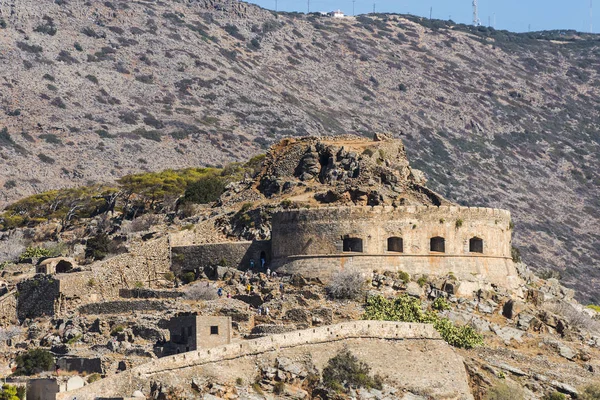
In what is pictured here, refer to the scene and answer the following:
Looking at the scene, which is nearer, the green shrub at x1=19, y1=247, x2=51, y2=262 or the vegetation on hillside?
the green shrub at x1=19, y1=247, x2=51, y2=262

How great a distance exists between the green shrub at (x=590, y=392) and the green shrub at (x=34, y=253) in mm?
27012

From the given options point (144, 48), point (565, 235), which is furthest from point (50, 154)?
point (565, 235)

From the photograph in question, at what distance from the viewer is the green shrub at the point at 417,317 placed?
56719 millimetres

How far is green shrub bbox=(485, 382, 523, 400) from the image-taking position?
54.2m

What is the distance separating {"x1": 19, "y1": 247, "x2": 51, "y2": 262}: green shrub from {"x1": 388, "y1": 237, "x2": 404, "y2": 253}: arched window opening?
17.7 metres

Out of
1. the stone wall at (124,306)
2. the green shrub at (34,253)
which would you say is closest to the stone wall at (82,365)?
the stone wall at (124,306)

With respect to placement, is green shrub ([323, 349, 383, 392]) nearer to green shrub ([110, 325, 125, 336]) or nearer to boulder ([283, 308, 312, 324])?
boulder ([283, 308, 312, 324])

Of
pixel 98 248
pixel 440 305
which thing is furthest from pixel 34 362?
pixel 440 305

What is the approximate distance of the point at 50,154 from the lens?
130 meters

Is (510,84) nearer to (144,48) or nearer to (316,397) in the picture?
(144,48)

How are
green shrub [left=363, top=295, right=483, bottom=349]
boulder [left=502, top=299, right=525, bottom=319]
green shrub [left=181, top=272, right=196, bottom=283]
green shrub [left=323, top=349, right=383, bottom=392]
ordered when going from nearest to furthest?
green shrub [left=323, top=349, right=383, bottom=392] → green shrub [left=363, top=295, right=483, bottom=349] → boulder [left=502, top=299, right=525, bottom=319] → green shrub [left=181, top=272, right=196, bottom=283]

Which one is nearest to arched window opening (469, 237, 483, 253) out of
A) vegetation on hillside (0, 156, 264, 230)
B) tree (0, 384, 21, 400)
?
vegetation on hillside (0, 156, 264, 230)

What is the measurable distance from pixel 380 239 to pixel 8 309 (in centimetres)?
1533

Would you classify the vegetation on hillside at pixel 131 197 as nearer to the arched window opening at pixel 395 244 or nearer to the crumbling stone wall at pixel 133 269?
the crumbling stone wall at pixel 133 269
